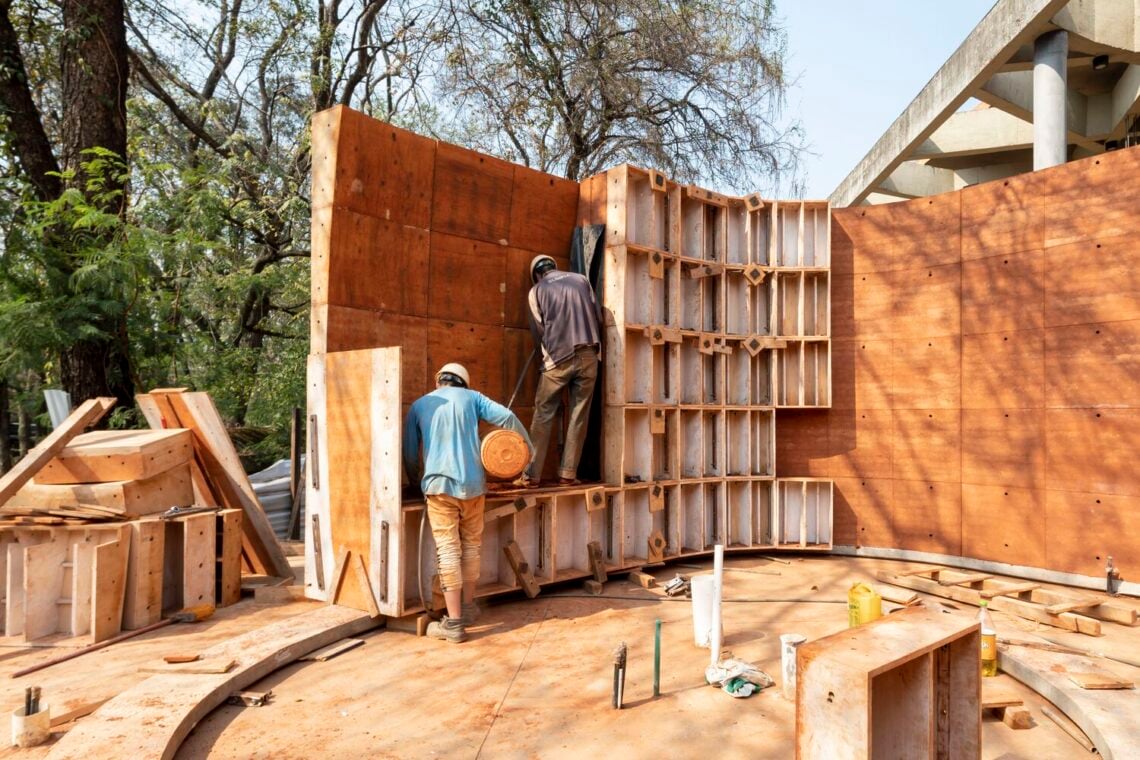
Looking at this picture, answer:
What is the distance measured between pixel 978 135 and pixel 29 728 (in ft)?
53.9

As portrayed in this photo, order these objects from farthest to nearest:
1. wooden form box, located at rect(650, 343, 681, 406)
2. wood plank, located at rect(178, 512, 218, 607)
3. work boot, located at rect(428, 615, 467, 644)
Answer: wooden form box, located at rect(650, 343, 681, 406) → wood plank, located at rect(178, 512, 218, 607) → work boot, located at rect(428, 615, 467, 644)

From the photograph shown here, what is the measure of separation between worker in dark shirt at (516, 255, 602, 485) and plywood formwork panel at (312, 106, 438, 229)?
1335 millimetres

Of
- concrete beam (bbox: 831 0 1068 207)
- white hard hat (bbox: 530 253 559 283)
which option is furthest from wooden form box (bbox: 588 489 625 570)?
concrete beam (bbox: 831 0 1068 207)

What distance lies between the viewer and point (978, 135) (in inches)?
537

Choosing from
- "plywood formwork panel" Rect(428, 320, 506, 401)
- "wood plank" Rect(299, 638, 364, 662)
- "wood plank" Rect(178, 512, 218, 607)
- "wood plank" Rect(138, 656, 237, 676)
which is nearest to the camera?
"wood plank" Rect(138, 656, 237, 676)

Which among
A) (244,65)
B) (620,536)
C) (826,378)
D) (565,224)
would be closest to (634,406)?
(620,536)

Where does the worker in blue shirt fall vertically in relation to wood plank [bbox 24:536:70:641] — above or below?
above

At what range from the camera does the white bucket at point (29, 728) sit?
3.32m

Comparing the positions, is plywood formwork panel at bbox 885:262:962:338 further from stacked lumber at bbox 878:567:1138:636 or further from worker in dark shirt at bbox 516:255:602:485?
worker in dark shirt at bbox 516:255:602:485

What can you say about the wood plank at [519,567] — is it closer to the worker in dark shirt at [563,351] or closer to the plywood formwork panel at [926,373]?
the worker in dark shirt at [563,351]

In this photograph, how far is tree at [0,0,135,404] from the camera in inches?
321

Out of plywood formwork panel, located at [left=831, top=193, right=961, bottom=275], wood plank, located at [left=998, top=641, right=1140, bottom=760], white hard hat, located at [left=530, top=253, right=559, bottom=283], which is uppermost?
plywood formwork panel, located at [left=831, top=193, right=961, bottom=275]

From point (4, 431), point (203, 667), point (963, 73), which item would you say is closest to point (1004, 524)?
point (963, 73)

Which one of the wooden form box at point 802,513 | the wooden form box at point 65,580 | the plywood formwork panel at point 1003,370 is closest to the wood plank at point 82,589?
the wooden form box at point 65,580
